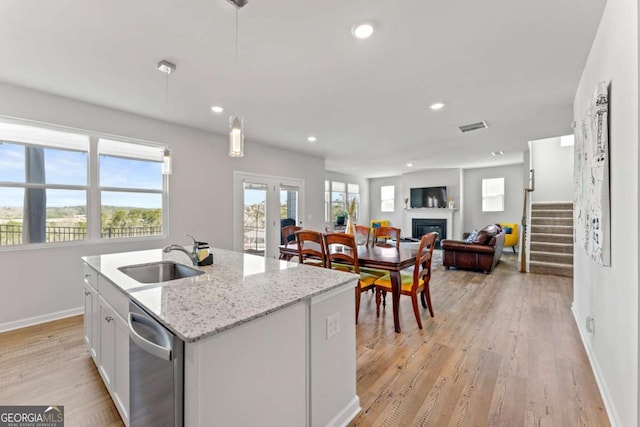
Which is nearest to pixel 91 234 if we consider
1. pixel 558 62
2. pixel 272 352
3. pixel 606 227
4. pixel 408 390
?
pixel 272 352

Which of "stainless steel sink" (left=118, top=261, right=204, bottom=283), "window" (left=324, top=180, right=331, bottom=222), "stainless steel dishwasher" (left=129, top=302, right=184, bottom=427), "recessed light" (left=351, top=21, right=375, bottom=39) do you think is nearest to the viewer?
"stainless steel dishwasher" (left=129, top=302, right=184, bottom=427)

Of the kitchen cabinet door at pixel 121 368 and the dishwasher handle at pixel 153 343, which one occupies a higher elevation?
the dishwasher handle at pixel 153 343

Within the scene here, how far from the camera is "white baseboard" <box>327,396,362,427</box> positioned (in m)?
1.59

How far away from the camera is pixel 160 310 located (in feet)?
3.86

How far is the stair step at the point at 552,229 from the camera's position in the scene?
5.73 m

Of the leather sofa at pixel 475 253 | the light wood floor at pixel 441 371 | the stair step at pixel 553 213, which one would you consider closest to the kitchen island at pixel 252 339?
the light wood floor at pixel 441 371

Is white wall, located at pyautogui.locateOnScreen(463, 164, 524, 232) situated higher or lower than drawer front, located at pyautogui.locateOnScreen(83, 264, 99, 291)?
higher

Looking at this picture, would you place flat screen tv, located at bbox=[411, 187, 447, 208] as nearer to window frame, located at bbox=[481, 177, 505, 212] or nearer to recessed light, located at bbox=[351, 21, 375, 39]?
window frame, located at bbox=[481, 177, 505, 212]

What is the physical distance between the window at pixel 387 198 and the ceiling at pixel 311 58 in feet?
22.3

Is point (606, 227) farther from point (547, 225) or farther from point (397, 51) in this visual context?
point (547, 225)

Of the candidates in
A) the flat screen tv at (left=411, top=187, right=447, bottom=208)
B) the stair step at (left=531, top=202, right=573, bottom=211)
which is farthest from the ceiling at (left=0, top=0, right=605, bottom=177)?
the flat screen tv at (left=411, top=187, right=447, bottom=208)

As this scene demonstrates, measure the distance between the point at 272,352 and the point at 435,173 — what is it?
9214 mm

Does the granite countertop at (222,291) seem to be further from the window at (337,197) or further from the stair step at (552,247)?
the window at (337,197)

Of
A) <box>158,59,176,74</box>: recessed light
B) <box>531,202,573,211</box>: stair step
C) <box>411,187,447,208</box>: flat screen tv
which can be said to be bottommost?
<box>531,202,573,211</box>: stair step
